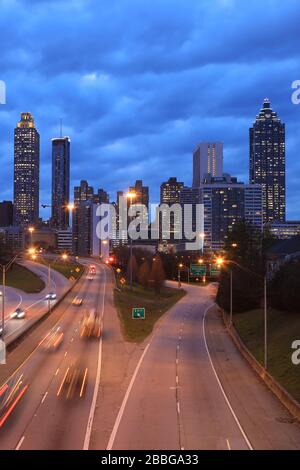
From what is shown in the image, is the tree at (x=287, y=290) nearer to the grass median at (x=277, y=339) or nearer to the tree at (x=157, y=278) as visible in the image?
the grass median at (x=277, y=339)

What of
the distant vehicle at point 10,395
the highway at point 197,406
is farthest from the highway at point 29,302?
the highway at point 197,406

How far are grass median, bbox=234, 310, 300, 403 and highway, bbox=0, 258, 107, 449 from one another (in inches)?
428

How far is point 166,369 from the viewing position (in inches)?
1523

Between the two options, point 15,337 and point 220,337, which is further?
point 220,337

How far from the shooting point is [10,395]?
2862 centimetres

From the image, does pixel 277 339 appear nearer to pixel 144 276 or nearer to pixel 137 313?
pixel 137 313

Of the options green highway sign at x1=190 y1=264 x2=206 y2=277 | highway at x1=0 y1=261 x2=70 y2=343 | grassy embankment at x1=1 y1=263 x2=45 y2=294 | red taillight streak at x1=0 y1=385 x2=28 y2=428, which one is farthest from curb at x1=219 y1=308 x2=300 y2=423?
grassy embankment at x1=1 y1=263 x2=45 y2=294

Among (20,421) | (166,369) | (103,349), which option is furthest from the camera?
(103,349)

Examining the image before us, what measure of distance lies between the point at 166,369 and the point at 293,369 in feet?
27.2

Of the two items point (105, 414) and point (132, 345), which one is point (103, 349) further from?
point (105, 414)

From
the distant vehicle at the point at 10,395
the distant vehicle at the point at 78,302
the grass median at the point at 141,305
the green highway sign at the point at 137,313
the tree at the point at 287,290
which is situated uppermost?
the tree at the point at 287,290

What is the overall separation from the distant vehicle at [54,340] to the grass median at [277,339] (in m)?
15.8

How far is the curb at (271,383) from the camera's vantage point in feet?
89.1
